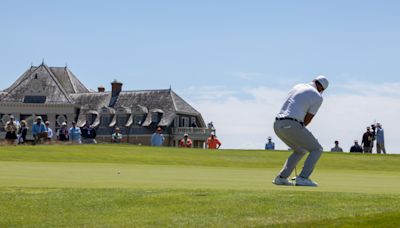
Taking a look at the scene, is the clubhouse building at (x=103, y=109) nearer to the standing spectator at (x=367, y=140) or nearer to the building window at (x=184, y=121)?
the building window at (x=184, y=121)

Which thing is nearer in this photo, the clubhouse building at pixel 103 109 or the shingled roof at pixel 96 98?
the clubhouse building at pixel 103 109

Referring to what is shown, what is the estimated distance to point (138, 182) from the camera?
13680 mm

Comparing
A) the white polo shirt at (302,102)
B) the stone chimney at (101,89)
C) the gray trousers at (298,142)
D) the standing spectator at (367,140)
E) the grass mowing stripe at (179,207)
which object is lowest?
the grass mowing stripe at (179,207)

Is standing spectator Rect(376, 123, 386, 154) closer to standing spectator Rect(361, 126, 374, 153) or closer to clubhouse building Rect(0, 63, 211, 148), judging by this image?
standing spectator Rect(361, 126, 374, 153)

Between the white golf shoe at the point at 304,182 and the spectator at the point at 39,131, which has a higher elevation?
the spectator at the point at 39,131

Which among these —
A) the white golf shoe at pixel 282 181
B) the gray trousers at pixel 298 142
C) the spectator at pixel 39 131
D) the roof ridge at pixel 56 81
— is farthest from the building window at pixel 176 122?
the white golf shoe at pixel 282 181

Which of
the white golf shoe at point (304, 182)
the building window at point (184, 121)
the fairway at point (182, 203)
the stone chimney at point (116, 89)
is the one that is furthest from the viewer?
the stone chimney at point (116, 89)

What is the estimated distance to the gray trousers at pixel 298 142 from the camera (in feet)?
45.4

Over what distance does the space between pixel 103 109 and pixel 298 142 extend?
104052 mm

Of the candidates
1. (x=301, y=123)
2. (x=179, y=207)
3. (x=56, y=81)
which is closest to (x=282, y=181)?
(x=301, y=123)

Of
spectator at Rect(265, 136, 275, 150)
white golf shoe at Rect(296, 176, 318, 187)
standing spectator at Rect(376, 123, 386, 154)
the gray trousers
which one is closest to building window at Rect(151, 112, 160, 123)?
spectator at Rect(265, 136, 275, 150)

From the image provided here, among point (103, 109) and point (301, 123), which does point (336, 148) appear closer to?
point (301, 123)

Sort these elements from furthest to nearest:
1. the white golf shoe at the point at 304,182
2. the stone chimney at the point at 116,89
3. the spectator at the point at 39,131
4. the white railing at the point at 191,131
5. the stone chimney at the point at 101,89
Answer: the stone chimney at the point at 101,89
the stone chimney at the point at 116,89
the white railing at the point at 191,131
the spectator at the point at 39,131
the white golf shoe at the point at 304,182

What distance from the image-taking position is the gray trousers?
1385 cm
